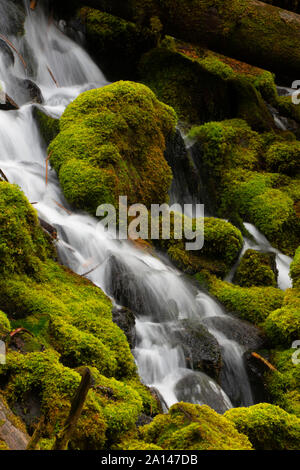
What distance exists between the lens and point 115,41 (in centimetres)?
997

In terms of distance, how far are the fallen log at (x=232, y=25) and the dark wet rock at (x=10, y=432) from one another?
7.83m

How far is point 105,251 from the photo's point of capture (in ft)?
19.2

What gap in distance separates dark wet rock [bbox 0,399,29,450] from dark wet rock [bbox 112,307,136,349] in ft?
6.27

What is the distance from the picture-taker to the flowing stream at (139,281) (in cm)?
477

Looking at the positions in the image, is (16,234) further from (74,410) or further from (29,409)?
(74,410)

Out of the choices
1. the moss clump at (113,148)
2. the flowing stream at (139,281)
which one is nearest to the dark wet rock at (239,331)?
the flowing stream at (139,281)

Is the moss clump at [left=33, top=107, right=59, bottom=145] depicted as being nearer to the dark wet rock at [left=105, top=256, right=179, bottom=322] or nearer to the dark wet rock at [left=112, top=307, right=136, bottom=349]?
the dark wet rock at [left=105, top=256, right=179, bottom=322]

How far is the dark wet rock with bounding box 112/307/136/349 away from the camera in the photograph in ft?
15.1

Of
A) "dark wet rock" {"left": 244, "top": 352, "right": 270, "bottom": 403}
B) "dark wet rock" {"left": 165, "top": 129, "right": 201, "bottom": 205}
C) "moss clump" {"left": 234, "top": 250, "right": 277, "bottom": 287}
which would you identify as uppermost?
"dark wet rock" {"left": 165, "top": 129, "right": 201, "bottom": 205}

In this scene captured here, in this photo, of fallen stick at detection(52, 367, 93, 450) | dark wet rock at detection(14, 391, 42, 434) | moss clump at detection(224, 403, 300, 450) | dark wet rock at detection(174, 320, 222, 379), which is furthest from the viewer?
dark wet rock at detection(174, 320, 222, 379)

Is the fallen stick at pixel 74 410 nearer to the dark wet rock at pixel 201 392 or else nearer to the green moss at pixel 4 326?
the green moss at pixel 4 326

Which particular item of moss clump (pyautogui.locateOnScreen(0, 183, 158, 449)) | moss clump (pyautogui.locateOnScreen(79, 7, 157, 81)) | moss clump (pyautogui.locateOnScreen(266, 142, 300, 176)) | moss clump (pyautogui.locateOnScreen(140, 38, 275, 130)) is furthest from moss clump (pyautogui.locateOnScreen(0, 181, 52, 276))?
moss clump (pyautogui.locateOnScreen(79, 7, 157, 81))

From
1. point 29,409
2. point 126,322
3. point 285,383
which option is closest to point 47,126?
point 126,322

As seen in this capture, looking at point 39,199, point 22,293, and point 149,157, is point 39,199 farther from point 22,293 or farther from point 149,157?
point 22,293
